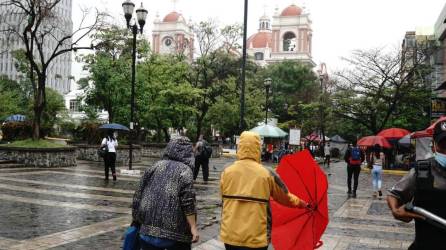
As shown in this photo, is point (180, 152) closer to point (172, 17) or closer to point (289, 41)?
point (289, 41)

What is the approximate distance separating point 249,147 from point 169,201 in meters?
0.86

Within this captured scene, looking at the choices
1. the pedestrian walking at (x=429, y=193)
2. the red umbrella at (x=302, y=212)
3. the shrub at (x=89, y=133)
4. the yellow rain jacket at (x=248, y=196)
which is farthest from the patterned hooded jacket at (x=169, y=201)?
the shrub at (x=89, y=133)

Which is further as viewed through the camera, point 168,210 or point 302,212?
point 302,212

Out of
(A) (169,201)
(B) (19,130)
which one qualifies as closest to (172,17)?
(B) (19,130)

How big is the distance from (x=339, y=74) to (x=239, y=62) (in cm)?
1323

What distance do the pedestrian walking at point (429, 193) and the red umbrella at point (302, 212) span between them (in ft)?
5.60

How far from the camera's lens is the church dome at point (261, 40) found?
117750mm

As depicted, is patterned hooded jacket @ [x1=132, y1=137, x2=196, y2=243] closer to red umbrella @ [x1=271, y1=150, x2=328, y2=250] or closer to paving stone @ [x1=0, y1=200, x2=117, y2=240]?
red umbrella @ [x1=271, y1=150, x2=328, y2=250]

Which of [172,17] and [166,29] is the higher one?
[172,17]

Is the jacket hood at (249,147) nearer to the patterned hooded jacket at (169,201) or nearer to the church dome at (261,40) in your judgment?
the patterned hooded jacket at (169,201)

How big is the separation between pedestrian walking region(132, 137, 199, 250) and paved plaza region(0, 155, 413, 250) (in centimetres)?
361

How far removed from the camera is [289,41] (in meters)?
110

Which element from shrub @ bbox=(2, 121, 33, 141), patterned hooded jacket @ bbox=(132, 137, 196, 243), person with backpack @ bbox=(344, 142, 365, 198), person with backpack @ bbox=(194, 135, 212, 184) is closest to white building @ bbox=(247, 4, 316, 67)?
shrub @ bbox=(2, 121, 33, 141)

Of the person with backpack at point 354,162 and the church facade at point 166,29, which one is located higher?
the church facade at point 166,29
